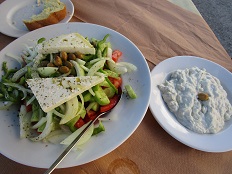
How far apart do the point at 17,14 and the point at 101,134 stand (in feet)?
4.14

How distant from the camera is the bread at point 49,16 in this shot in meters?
1.65

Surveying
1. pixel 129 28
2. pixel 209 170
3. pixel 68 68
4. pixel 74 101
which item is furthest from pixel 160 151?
pixel 129 28

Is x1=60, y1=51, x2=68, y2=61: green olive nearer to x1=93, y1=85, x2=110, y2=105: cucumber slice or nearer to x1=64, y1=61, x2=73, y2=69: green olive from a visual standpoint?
x1=64, y1=61, x2=73, y2=69: green olive

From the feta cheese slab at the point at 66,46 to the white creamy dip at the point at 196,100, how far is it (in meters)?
0.48

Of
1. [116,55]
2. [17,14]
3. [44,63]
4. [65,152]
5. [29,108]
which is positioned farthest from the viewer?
[17,14]

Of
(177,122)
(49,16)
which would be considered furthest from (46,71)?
(177,122)

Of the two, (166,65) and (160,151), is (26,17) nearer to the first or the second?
(166,65)

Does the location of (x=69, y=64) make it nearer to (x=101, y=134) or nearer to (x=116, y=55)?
(x=116, y=55)

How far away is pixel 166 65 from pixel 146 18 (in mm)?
554

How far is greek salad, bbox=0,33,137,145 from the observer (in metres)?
1.09

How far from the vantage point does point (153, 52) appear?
1671mm

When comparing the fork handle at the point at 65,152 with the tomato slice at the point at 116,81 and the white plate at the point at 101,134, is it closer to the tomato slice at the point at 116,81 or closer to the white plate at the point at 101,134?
the white plate at the point at 101,134

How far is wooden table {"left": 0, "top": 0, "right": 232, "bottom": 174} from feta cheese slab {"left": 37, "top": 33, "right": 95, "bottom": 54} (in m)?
0.47

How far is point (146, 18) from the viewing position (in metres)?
1.89
